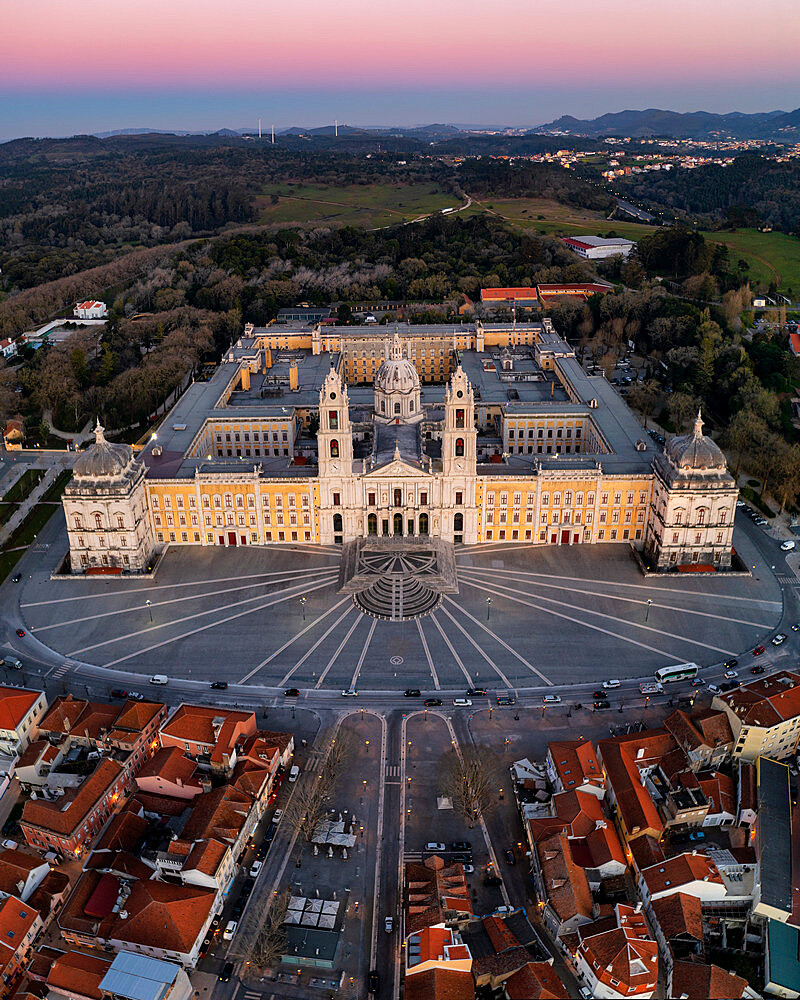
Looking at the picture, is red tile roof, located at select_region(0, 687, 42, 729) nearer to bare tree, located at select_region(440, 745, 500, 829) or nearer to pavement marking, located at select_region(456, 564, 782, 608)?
bare tree, located at select_region(440, 745, 500, 829)

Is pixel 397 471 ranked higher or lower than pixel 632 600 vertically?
higher

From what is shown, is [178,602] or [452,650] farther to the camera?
[178,602]

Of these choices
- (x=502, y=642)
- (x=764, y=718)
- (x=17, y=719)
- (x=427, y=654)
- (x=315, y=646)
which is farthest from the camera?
(x=502, y=642)

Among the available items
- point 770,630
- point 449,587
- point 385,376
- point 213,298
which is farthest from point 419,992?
point 213,298

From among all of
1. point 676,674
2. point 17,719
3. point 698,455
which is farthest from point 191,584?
point 698,455

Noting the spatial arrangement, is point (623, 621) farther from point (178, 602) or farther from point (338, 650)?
point (178, 602)

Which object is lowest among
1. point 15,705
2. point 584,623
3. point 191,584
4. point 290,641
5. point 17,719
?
point 290,641

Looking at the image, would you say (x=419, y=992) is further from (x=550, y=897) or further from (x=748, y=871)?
(x=748, y=871)
